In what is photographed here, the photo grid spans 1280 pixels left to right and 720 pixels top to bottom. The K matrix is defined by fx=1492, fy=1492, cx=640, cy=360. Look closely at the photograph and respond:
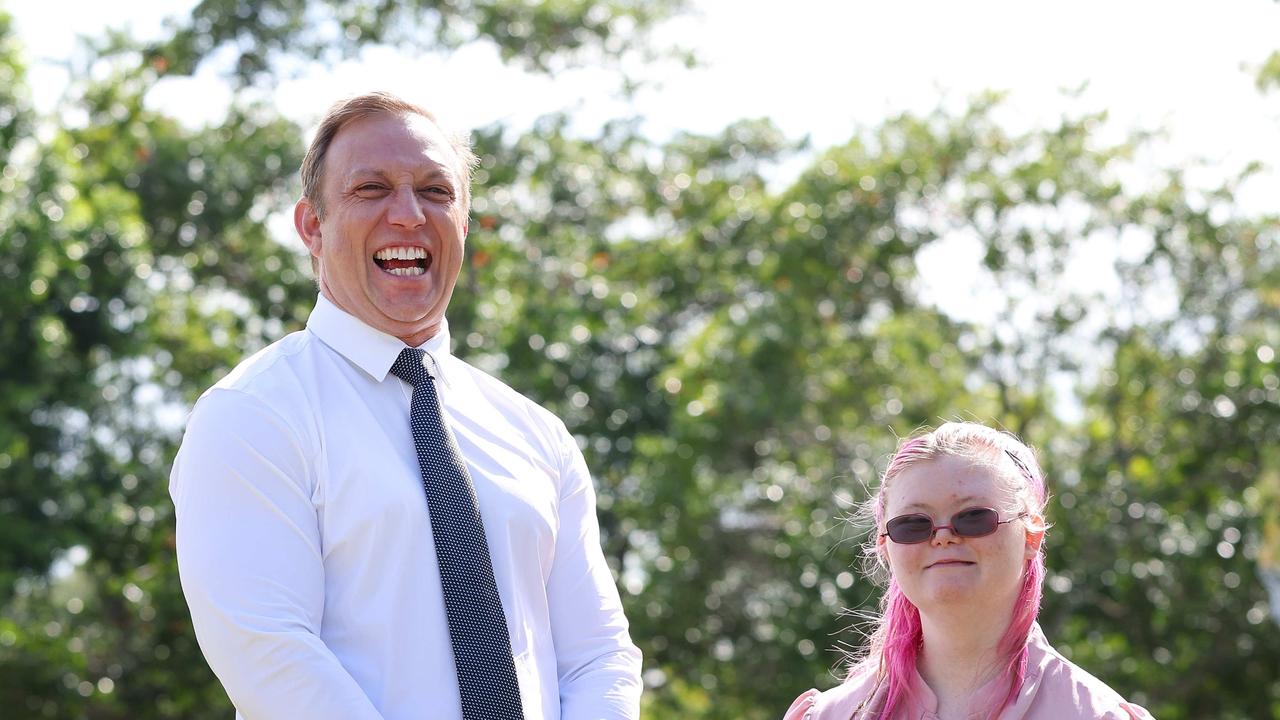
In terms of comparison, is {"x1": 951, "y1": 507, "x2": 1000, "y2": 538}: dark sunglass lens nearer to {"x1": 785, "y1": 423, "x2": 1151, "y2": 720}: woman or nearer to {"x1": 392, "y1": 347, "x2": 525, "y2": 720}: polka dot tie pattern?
{"x1": 785, "y1": 423, "x2": 1151, "y2": 720}: woman

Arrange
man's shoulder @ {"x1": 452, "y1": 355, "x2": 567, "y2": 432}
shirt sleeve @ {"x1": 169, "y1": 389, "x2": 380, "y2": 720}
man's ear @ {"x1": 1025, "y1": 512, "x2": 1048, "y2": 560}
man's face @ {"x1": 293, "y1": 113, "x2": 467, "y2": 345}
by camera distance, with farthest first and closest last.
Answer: man's shoulder @ {"x1": 452, "y1": 355, "x2": 567, "y2": 432} → man's face @ {"x1": 293, "y1": 113, "x2": 467, "y2": 345} → man's ear @ {"x1": 1025, "y1": 512, "x2": 1048, "y2": 560} → shirt sleeve @ {"x1": 169, "y1": 389, "x2": 380, "y2": 720}

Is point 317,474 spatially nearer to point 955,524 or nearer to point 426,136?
point 426,136

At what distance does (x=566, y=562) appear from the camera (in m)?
2.96

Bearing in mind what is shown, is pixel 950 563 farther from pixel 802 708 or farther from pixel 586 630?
pixel 586 630

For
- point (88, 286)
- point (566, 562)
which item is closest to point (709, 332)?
point (88, 286)

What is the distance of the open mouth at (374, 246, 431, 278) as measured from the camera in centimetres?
284

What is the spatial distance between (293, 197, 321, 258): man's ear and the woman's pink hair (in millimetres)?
1198

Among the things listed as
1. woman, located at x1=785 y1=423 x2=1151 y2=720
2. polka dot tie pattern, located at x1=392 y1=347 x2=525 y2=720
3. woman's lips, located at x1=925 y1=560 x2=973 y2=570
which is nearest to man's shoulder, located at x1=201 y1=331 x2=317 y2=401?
polka dot tie pattern, located at x1=392 y1=347 x2=525 y2=720

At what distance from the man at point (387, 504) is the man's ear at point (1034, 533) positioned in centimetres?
80

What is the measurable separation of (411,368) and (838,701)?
3.37 ft

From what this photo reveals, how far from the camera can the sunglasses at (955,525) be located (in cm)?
261

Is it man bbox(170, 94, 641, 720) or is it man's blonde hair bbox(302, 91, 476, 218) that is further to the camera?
man's blonde hair bbox(302, 91, 476, 218)

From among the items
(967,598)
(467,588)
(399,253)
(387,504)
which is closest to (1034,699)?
(967,598)

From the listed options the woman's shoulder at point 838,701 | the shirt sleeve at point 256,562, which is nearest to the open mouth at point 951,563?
the woman's shoulder at point 838,701
